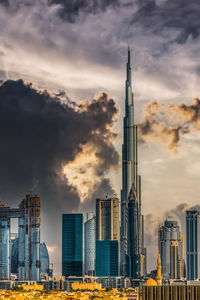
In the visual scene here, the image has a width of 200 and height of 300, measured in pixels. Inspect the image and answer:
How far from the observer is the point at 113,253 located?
168500mm

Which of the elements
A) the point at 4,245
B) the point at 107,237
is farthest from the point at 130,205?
the point at 4,245

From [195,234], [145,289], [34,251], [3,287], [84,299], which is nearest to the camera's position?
[145,289]

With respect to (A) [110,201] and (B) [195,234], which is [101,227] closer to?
(A) [110,201]

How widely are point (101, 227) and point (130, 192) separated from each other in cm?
1310

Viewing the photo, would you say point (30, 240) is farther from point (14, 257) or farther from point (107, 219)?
point (107, 219)

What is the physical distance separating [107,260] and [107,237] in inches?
205

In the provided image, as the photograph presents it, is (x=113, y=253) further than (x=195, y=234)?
No

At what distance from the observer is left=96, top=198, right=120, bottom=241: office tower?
172750 millimetres

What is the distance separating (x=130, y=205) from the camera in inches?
6526

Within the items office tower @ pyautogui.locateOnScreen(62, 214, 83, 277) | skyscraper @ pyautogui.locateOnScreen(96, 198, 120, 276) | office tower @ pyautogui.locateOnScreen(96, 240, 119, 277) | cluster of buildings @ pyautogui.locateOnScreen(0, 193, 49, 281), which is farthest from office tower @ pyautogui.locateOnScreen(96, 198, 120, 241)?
cluster of buildings @ pyautogui.locateOnScreen(0, 193, 49, 281)

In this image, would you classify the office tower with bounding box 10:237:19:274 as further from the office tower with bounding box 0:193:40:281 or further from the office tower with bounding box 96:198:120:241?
the office tower with bounding box 96:198:120:241

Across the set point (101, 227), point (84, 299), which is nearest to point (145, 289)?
point (84, 299)

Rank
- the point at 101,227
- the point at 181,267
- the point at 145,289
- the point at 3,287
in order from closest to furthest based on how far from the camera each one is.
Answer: the point at 145,289, the point at 3,287, the point at 101,227, the point at 181,267

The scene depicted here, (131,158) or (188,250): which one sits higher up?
(131,158)
